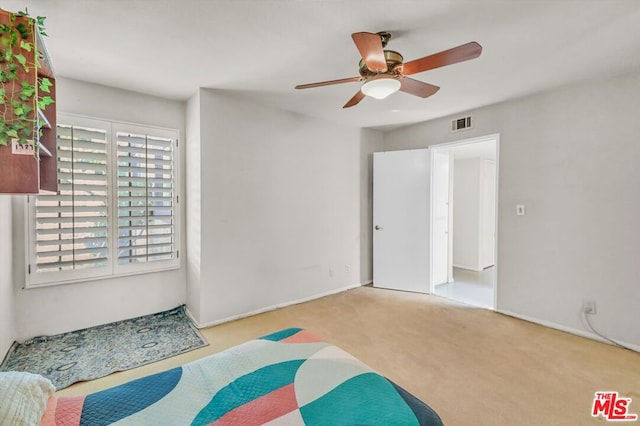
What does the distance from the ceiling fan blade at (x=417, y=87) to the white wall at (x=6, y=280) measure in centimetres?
331

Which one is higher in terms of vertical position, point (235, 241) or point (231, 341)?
point (235, 241)

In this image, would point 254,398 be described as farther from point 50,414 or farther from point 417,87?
point 417,87

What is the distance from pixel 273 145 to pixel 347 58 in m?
1.53

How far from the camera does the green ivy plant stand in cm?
146

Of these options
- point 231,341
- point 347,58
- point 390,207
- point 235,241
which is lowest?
point 231,341

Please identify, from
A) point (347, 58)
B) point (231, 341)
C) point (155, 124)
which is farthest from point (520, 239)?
point (155, 124)

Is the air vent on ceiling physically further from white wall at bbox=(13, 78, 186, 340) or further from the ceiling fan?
white wall at bbox=(13, 78, 186, 340)

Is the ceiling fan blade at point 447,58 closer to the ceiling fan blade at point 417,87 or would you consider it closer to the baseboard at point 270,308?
the ceiling fan blade at point 417,87

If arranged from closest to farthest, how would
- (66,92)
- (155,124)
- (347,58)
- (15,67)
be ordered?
(15,67)
(347,58)
(66,92)
(155,124)

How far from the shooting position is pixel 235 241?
3.30 meters

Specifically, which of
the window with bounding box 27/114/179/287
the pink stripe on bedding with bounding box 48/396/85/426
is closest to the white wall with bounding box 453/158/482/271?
the window with bounding box 27/114/179/287

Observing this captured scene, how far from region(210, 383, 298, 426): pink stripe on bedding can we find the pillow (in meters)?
0.57

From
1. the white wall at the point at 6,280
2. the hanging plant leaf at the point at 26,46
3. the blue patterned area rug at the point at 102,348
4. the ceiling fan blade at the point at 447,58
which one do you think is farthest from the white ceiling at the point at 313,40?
the blue patterned area rug at the point at 102,348

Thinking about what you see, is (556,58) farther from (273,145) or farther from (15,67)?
(15,67)
